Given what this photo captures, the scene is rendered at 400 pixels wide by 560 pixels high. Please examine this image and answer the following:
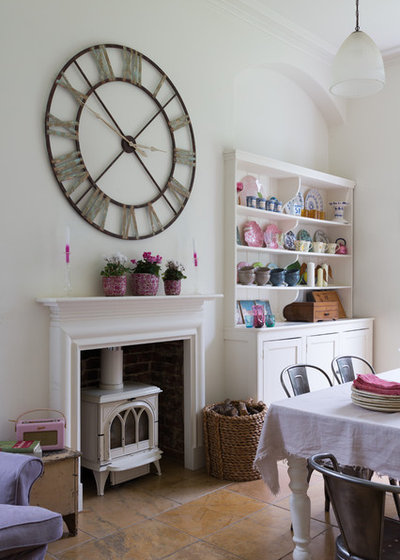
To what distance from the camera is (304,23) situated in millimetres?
4719

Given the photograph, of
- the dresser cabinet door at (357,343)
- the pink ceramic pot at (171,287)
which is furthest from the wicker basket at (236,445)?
the dresser cabinet door at (357,343)

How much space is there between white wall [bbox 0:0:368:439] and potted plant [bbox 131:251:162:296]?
16cm

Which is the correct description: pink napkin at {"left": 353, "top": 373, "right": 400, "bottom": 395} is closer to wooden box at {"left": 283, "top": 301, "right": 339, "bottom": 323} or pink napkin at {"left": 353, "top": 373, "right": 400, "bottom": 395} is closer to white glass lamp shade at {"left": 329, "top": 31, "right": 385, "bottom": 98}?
white glass lamp shade at {"left": 329, "top": 31, "right": 385, "bottom": 98}

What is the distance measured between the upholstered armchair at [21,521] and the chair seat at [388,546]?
3.38 ft

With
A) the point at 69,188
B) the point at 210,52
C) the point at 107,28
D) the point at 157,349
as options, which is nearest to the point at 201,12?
the point at 210,52

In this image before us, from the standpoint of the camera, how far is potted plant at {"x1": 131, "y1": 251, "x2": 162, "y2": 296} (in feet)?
11.4

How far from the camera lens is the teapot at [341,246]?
5.46m

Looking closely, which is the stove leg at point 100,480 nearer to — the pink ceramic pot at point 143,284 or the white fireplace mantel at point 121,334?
the white fireplace mantel at point 121,334

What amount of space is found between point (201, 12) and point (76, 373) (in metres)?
2.82

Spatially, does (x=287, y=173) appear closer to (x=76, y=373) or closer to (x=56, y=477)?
(x=76, y=373)

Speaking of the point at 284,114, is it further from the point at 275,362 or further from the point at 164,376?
the point at 164,376

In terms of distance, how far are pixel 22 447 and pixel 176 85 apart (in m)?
2.63

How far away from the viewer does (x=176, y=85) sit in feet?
13.0

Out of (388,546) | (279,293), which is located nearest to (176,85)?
(279,293)
